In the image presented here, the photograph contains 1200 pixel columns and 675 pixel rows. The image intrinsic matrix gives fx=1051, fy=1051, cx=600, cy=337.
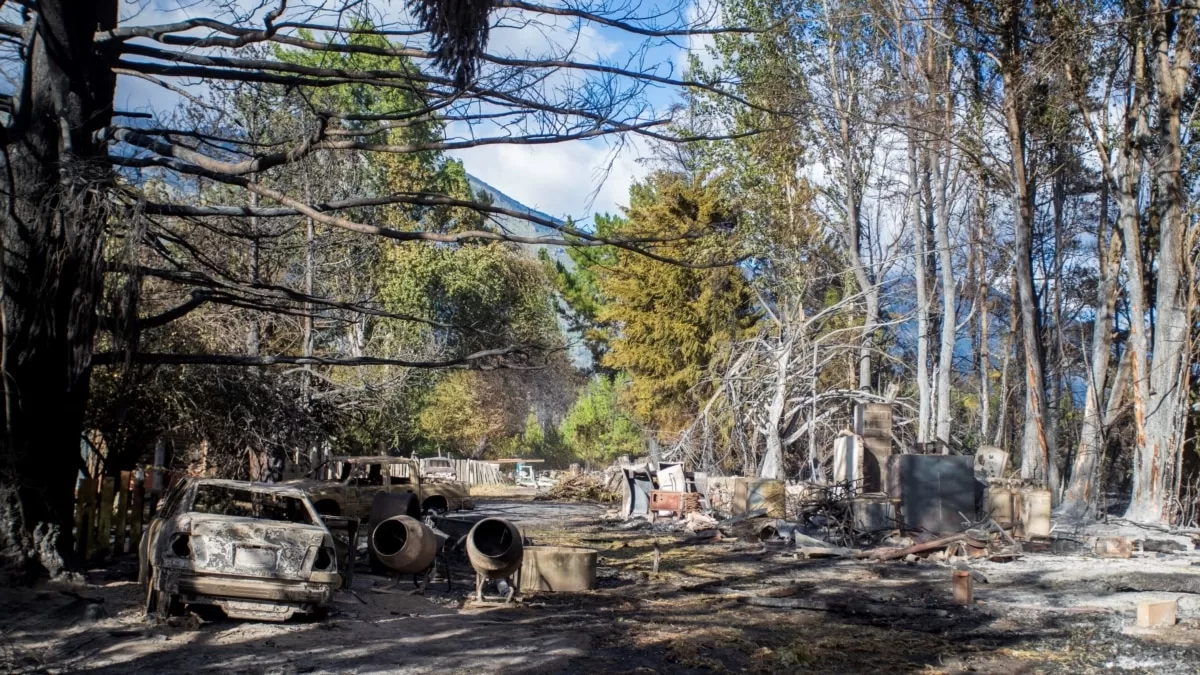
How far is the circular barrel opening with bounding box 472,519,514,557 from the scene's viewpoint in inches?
482

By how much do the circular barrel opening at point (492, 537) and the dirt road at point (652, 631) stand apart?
704mm

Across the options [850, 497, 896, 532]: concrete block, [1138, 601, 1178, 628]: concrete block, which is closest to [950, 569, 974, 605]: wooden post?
[1138, 601, 1178, 628]: concrete block

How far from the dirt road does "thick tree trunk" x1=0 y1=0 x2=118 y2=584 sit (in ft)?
3.24

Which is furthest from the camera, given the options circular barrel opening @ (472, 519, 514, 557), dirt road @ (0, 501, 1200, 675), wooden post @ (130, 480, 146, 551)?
wooden post @ (130, 480, 146, 551)

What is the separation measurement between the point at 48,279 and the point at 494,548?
5647mm

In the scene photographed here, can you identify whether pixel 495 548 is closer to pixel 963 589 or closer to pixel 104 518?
pixel 104 518

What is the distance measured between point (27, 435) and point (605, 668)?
6667mm

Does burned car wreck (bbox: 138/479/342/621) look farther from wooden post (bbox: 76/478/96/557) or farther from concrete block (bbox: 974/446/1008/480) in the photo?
concrete block (bbox: 974/446/1008/480)

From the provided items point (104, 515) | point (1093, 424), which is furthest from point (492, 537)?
point (1093, 424)

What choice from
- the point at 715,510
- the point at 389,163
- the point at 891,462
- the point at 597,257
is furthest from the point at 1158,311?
the point at 597,257

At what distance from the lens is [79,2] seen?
1143cm

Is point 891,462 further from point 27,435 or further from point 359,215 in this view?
point 359,215

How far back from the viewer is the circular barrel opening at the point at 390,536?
1303cm

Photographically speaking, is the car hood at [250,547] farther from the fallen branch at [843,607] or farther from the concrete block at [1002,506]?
the concrete block at [1002,506]
